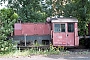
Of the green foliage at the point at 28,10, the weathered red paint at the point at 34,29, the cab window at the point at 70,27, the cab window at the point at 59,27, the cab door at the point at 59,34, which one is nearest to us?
the cab door at the point at 59,34

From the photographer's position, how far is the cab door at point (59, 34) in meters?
17.7

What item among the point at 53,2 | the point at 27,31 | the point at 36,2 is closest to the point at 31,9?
the point at 36,2

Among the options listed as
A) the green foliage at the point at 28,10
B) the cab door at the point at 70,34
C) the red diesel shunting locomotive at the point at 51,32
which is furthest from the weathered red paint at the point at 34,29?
the green foliage at the point at 28,10

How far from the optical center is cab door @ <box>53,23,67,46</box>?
17.7 metres

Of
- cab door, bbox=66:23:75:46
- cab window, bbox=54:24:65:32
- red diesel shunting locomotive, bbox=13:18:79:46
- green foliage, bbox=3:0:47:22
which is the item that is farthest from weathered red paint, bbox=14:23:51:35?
green foliage, bbox=3:0:47:22

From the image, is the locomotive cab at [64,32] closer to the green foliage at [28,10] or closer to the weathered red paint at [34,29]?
the weathered red paint at [34,29]

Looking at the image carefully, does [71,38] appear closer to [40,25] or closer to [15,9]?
[40,25]

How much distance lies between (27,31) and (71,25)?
3888mm

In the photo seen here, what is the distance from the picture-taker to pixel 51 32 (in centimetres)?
1791

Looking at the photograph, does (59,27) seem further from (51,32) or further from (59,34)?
(51,32)

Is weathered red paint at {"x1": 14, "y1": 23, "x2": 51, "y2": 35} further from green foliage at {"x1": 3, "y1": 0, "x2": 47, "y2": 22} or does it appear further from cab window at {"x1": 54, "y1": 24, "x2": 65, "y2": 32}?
green foliage at {"x1": 3, "y1": 0, "x2": 47, "y2": 22}

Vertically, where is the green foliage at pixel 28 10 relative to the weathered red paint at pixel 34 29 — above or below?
above

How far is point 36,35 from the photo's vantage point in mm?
18172

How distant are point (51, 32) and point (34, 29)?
5.67 feet
